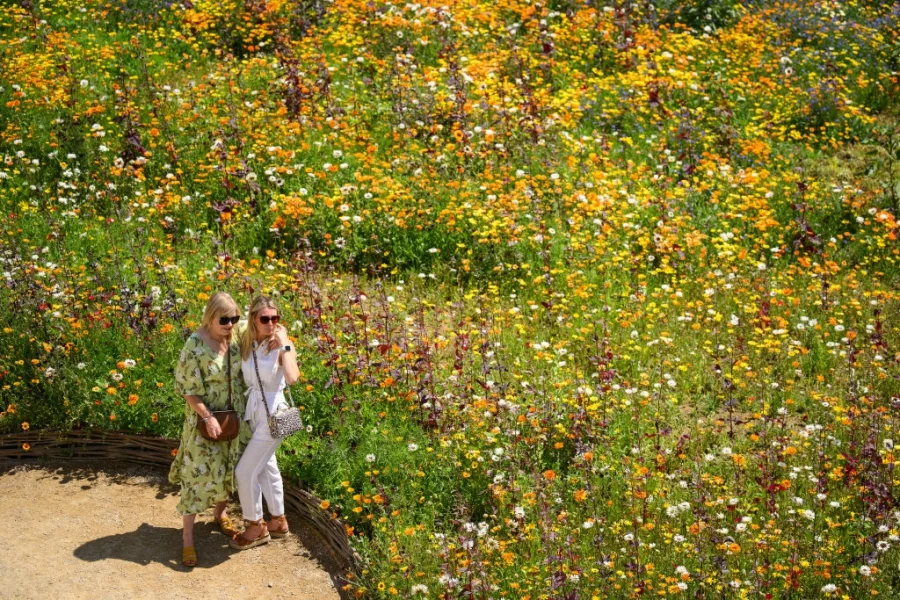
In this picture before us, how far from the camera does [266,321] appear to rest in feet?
20.9

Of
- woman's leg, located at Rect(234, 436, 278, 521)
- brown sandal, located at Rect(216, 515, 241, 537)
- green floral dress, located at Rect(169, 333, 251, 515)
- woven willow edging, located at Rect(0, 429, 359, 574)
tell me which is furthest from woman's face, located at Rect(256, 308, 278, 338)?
woven willow edging, located at Rect(0, 429, 359, 574)

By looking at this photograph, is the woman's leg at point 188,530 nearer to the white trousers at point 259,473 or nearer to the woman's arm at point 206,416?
the white trousers at point 259,473

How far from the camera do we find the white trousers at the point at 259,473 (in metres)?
6.58

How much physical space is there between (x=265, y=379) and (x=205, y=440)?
1.92 feet

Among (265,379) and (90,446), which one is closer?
(265,379)

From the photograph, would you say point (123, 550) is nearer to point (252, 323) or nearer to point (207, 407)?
point (207, 407)

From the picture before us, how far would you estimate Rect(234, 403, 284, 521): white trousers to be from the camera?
658 centimetres

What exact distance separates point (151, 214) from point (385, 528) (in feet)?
16.1

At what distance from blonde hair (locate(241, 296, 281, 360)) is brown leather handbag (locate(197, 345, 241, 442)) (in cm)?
11

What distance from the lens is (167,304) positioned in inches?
330

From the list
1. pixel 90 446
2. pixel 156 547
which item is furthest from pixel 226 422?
pixel 90 446

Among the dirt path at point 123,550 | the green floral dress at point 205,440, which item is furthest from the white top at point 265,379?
the dirt path at point 123,550

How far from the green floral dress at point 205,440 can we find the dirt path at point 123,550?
442 millimetres

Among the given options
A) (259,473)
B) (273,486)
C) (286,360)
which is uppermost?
(286,360)
